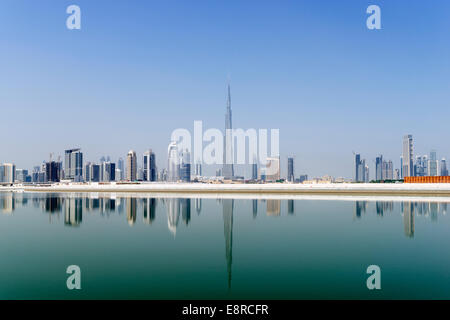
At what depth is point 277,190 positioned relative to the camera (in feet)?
391

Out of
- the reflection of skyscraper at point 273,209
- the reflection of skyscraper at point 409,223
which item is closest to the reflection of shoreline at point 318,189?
the reflection of skyscraper at point 273,209

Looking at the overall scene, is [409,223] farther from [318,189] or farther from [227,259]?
[318,189]

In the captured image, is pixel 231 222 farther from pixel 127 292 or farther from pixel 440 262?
pixel 127 292

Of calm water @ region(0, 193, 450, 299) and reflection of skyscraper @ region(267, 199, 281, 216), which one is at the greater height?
calm water @ region(0, 193, 450, 299)

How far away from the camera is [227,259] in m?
23.6

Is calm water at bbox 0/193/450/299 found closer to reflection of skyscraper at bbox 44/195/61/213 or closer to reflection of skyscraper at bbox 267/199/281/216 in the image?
reflection of skyscraper at bbox 267/199/281/216

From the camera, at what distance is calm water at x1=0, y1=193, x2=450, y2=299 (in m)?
17.5

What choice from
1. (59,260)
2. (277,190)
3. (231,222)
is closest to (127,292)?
(59,260)

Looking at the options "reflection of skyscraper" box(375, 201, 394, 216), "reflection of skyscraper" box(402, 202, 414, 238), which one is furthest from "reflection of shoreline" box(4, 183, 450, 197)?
"reflection of skyscraper" box(402, 202, 414, 238)

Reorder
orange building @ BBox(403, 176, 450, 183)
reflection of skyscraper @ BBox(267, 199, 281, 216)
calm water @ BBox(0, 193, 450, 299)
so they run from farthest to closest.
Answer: orange building @ BBox(403, 176, 450, 183)
reflection of skyscraper @ BBox(267, 199, 281, 216)
calm water @ BBox(0, 193, 450, 299)

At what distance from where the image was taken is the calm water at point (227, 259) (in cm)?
1753

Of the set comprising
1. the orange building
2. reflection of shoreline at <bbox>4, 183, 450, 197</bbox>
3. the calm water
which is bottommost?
reflection of shoreline at <bbox>4, 183, 450, 197</bbox>

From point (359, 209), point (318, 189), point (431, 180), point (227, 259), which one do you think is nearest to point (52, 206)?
point (359, 209)

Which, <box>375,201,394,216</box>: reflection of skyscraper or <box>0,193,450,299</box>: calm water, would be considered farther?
<box>375,201,394,216</box>: reflection of skyscraper
